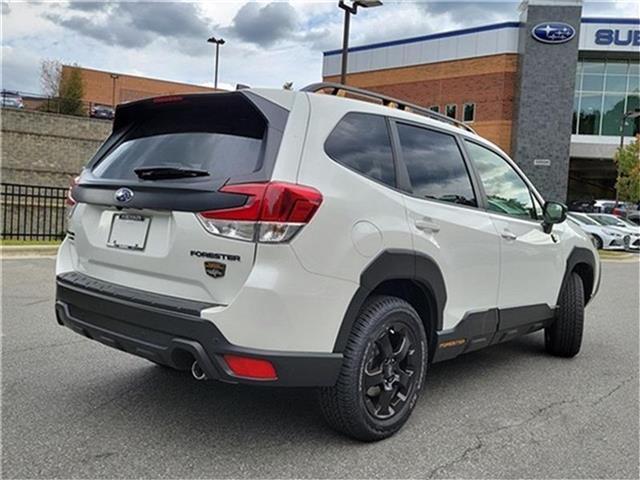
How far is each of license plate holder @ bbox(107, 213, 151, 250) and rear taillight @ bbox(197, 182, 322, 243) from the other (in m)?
0.48

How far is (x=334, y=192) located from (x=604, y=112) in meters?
43.3

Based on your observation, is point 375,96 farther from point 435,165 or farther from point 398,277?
point 398,277

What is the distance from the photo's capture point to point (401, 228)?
3273 mm

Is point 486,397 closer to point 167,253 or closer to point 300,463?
point 300,463

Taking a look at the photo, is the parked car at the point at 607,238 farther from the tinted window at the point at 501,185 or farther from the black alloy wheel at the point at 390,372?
the black alloy wheel at the point at 390,372

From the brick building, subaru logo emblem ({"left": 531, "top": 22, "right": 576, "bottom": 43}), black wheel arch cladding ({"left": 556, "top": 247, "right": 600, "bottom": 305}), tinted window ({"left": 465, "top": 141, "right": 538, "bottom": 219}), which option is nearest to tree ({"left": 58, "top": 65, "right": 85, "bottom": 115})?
the brick building

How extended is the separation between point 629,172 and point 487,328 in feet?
110

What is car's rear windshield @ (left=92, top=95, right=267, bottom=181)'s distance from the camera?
2957 mm

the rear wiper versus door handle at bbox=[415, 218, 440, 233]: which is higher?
the rear wiper

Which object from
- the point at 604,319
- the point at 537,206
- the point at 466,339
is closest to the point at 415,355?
the point at 466,339

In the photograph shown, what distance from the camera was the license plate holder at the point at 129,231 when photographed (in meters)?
3.08

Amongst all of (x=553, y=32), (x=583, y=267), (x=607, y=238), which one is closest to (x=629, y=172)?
(x=553, y=32)

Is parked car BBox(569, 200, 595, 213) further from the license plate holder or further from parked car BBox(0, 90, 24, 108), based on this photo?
the license plate holder

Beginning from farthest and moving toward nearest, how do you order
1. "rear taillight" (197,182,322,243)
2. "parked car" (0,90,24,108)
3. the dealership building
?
1. the dealership building
2. "parked car" (0,90,24,108)
3. "rear taillight" (197,182,322,243)
